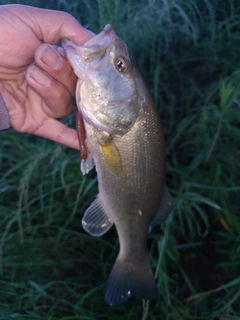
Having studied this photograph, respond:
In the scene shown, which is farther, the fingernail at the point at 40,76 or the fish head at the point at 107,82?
the fingernail at the point at 40,76

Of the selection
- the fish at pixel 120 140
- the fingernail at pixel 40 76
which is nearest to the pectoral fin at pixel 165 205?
the fish at pixel 120 140

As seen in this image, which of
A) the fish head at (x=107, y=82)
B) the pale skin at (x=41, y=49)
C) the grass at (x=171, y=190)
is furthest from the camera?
the grass at (x=171, y=190)

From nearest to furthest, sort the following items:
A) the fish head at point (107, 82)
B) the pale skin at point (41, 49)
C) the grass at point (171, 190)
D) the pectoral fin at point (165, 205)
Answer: the fish head at point (107, 82) < the pale skin at point (41, 49) < the pectoral fin at point (165, 205) < the grass at point (171, 190)

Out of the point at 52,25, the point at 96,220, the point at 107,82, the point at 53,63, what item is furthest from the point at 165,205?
the point at 52,25

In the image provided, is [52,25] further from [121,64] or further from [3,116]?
[3,116]

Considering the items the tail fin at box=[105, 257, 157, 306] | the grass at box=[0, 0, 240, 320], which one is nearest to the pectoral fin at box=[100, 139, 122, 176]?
the tail fin at box=[105, 257, 157, 306]

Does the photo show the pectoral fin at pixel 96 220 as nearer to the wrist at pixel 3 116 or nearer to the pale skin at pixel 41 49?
the pale skin at pixel 41 49

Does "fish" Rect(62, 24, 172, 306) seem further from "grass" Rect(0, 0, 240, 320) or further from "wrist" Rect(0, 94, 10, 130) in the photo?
"wrist" Rect(0, 94, 10, 130)
